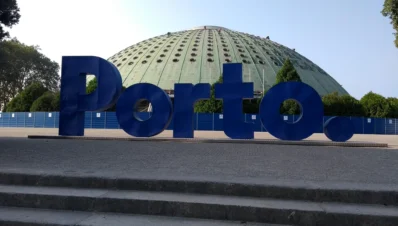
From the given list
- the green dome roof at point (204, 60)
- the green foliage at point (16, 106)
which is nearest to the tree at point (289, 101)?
the green dome roof at point (204, 60)

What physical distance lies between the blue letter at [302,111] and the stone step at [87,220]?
31.1ft

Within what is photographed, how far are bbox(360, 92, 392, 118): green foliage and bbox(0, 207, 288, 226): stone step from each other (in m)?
43.7

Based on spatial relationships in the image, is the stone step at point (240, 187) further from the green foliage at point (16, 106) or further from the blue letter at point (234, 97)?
the green foliage at point (16, 106)

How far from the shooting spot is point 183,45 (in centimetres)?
6650

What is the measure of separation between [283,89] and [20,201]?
35.0 ft

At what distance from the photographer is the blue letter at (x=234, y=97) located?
13.5 m

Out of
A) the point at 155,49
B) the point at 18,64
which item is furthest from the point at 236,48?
the point at 18,64

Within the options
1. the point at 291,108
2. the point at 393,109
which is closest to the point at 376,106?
the point at 393,109

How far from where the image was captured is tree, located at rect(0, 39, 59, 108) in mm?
52969

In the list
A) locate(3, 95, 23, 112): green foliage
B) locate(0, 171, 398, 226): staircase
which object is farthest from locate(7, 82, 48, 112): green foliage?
locate(0, 171, 398, 226): staircase

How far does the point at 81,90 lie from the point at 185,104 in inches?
180

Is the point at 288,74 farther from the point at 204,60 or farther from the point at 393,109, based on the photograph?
the point at 204,60

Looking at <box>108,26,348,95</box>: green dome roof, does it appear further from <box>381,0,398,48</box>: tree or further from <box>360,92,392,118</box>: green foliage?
<box>381,0,398,48</box>: tree

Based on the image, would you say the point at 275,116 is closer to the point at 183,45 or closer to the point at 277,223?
the point at 277,223
